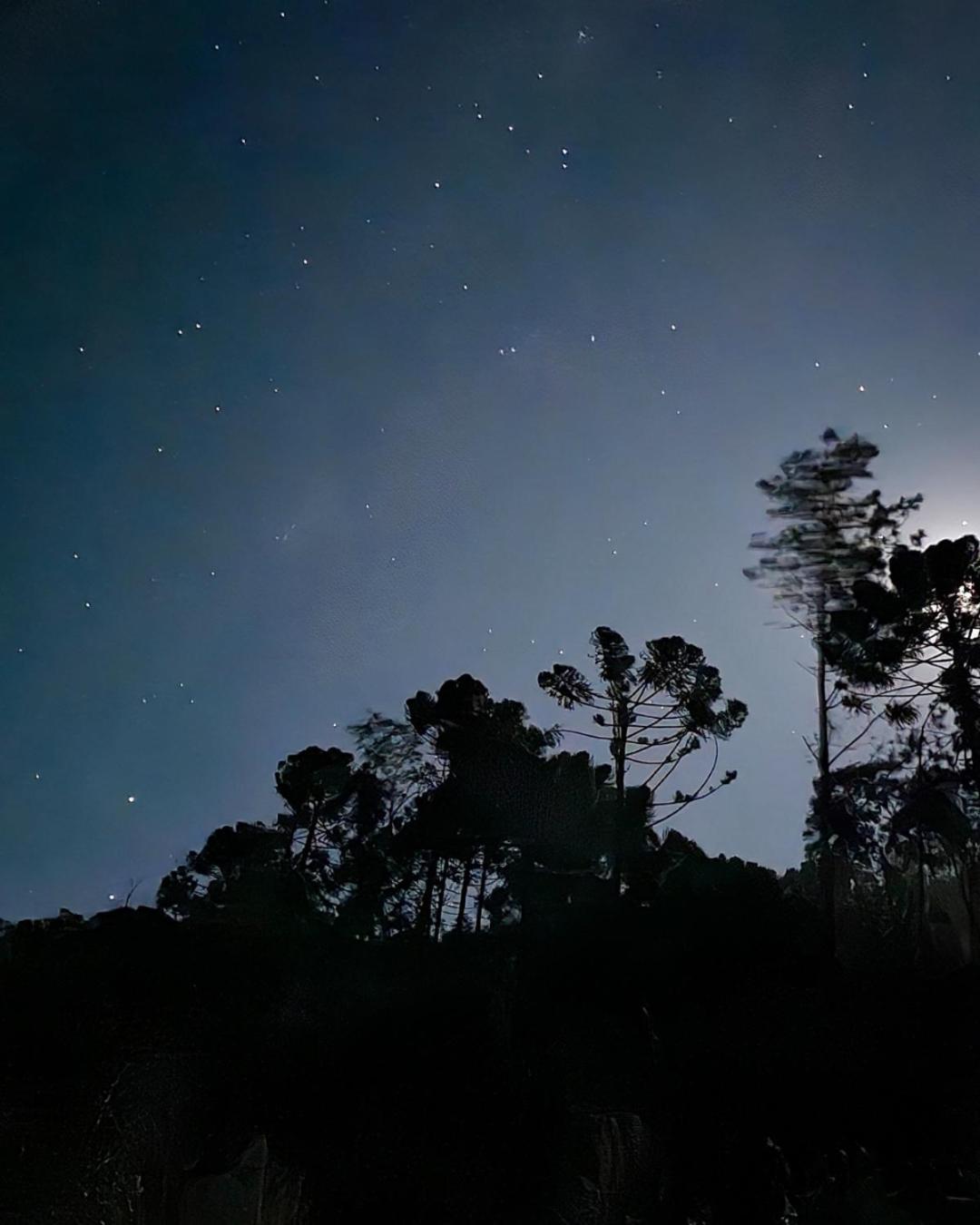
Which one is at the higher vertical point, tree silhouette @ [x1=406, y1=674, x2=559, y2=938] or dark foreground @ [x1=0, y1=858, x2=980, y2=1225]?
tree silhouette @ [x1=406, y1=674, x2=559, y2=938]

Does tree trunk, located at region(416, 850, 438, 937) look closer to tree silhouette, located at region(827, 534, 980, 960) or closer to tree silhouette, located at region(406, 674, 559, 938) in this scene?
tree silhouette, located at region(406, 674, 559, 938)

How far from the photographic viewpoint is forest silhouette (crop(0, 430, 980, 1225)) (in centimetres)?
1328

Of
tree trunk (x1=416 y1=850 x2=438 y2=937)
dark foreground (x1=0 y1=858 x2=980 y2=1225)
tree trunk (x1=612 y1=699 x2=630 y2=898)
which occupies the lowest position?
dark foreground (x1=0 y1=858 x2=980 y2=1225)

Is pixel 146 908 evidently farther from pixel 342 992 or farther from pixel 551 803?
pixel 551 803

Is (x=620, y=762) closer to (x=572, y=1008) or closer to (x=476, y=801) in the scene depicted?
(x=476, y=801)

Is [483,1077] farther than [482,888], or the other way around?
[482,888]

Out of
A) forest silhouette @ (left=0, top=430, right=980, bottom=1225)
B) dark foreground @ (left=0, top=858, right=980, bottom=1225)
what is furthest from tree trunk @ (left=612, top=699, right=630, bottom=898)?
dark foreground @ (left=0, top=858, right=980, bottom=1225)

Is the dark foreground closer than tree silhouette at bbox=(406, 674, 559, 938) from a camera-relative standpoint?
Yes

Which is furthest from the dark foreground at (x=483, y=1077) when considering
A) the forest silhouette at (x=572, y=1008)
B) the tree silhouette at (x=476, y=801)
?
the tree silhouette at (x=476, y=801)

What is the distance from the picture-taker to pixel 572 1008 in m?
18.4

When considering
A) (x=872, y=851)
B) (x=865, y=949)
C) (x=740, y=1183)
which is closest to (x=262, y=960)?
(x=740, y=1183)

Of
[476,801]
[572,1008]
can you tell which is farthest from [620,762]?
[572,1008]

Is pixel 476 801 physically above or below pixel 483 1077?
above

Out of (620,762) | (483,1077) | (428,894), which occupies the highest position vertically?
(620,762)
